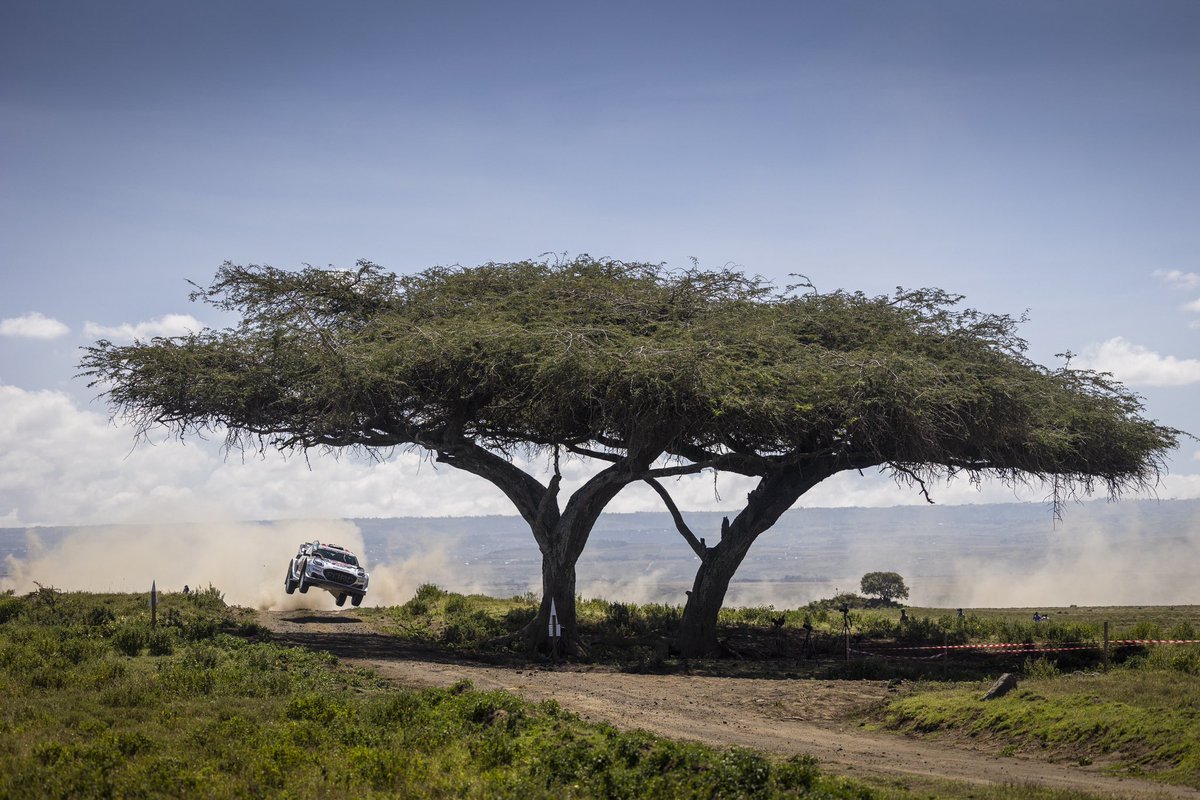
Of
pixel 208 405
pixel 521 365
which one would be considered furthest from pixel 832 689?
pixel 208 405

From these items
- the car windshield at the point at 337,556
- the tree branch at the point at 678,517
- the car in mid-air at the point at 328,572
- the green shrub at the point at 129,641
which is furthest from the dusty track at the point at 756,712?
the car windshield at the point at 337,556

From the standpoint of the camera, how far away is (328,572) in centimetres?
3603

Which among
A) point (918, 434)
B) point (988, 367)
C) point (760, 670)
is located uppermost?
point (988, 367)

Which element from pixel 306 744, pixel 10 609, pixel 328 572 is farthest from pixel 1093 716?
pixel 328 572

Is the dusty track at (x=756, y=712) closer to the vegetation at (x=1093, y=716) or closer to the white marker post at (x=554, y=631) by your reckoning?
the vegetation at (x=1093, y=716)

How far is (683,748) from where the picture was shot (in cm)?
1310

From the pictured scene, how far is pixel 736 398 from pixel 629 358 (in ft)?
7.73

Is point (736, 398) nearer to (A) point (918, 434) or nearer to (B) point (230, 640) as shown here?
(A) point (918, 434)

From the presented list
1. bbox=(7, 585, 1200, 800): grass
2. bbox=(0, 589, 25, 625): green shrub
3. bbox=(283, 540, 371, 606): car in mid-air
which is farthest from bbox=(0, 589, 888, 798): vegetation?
bbox=(283, 540, 371, 606): car in mid-air

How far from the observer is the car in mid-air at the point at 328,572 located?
118 feet

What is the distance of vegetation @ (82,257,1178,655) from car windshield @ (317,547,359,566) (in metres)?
8.98

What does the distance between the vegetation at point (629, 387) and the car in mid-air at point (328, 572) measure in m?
8.25

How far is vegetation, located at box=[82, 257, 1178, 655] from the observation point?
23734 millimetres

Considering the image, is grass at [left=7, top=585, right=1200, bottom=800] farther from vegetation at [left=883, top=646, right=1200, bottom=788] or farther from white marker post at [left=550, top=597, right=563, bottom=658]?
white marker post at [left=550, top=597, right=563, bottom=658]
